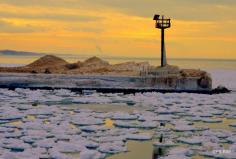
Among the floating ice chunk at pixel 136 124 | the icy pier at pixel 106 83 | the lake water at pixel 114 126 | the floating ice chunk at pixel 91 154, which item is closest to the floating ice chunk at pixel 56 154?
the lake water at pixel 114 126

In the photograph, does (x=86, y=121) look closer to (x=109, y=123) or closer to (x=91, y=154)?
(x=109, y=123)

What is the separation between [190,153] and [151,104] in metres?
8.34

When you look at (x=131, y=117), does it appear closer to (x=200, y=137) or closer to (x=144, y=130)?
(x=144, y=130)

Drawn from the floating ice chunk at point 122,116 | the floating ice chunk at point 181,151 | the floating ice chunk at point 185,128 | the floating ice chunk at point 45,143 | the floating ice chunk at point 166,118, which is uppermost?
the floating ice chunk at point 122,116

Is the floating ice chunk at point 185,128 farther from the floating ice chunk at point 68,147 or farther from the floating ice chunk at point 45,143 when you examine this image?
the floating ice chunk at point 45,143

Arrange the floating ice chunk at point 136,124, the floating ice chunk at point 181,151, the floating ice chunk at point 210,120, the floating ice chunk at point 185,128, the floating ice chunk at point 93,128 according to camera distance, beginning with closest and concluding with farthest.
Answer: the floating ice chunk at point 181,151 < the floating ice chunk at point 93,128 < the floating ice chunk at point 185,128 < the floating ice chunk at point 136,124 < the floating ice chunk at point 210,120

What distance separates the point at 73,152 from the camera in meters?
8.69

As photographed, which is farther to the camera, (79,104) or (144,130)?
(79,104)

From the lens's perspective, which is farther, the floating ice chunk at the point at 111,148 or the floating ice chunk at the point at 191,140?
the floating ice chunk at the point at 191,140

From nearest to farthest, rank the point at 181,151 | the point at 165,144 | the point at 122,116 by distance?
the point at 181,151 < the point at 165,144 < the point at 122,116

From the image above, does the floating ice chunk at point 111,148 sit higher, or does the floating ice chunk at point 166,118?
the floating ice chunk at point 166,118

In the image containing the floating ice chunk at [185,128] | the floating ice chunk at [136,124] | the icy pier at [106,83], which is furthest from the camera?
the icy pier at [106,83]

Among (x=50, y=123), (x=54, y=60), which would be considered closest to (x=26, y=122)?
(x=50, y=123)

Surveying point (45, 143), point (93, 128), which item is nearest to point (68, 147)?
point (45, 143)
